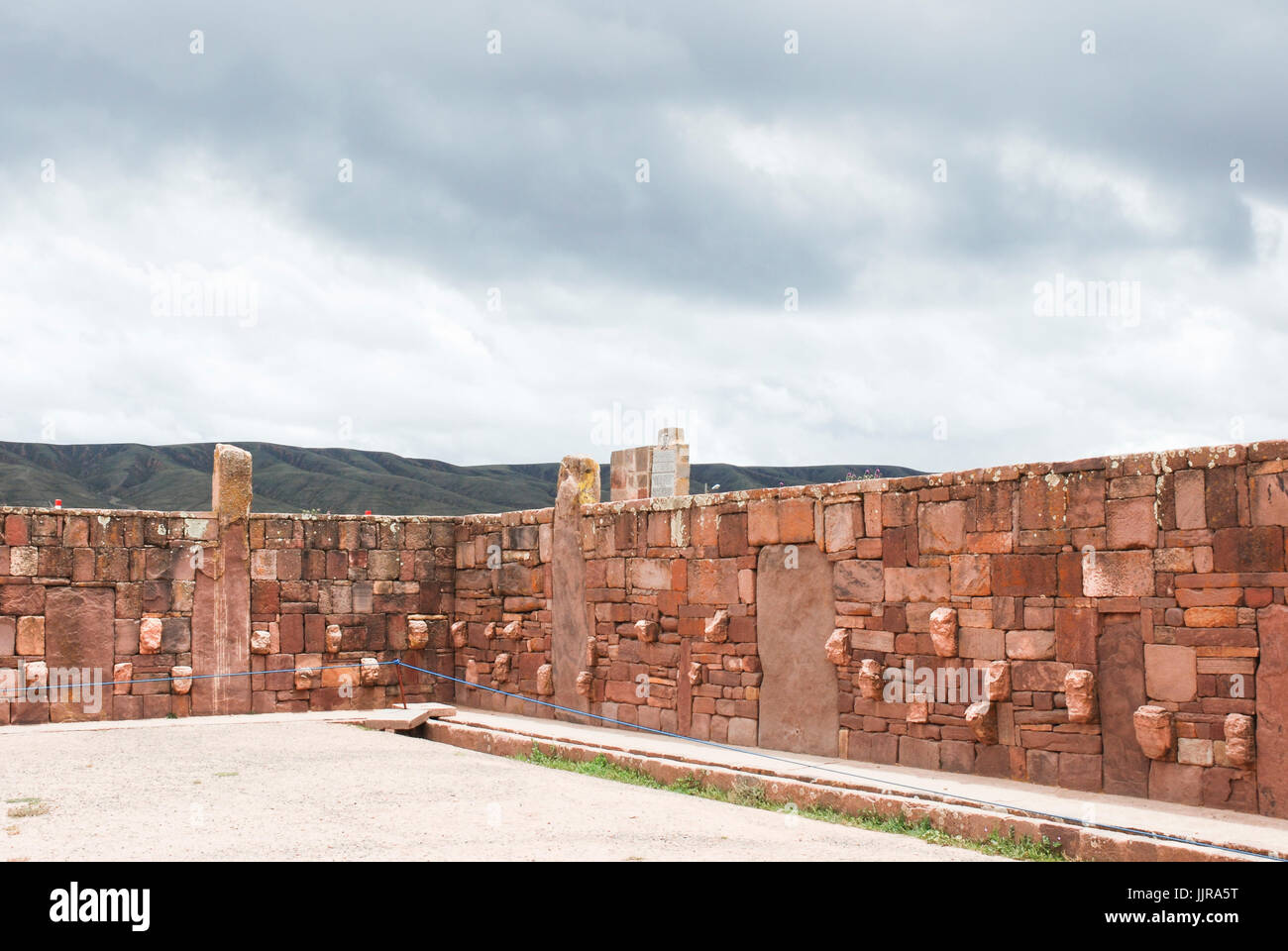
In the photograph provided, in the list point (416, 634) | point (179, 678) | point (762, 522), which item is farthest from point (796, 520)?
point (179, 678)

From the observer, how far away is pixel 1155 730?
7.52 m

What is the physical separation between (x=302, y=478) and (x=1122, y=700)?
217 ft

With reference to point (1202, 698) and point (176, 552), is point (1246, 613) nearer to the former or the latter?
point (1202, 698)

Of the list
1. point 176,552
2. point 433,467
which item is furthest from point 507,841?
point 433,467

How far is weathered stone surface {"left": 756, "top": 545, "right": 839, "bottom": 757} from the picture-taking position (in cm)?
A: 992

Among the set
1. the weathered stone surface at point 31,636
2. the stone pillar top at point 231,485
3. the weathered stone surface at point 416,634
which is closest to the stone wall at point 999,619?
the weathered stone surface at point 416,634

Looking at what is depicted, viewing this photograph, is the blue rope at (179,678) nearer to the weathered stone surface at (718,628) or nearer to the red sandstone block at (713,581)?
the red sandstone block at (713,581)

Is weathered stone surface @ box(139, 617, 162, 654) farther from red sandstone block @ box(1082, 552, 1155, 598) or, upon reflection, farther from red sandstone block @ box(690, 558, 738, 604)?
red sandstone block @ box(1082, 552, 1155, 598)

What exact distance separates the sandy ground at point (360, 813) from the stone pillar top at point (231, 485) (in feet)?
11.5

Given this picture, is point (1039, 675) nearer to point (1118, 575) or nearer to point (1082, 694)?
→ point (1082, 694)

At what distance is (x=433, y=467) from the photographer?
3014 inches

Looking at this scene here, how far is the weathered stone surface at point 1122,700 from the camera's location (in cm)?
774

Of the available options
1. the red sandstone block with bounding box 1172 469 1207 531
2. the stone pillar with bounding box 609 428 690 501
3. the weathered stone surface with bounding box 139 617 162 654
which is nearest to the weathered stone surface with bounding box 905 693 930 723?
the red sandstone block with bounding box 1172 469 1207 531

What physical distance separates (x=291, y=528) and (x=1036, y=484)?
8.97m
